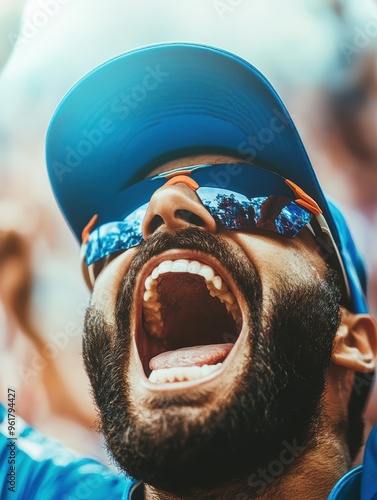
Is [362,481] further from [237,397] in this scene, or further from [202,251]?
[202,251]

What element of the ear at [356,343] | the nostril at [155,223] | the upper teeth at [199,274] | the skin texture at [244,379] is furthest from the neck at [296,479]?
the nostril at [155,223]

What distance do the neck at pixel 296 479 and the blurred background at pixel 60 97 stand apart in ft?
0.55

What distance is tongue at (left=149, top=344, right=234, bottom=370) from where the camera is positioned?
131 cm

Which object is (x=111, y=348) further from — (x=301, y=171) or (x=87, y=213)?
(x=301, y=171)

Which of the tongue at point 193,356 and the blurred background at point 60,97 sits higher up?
the blurred background at point 60,97

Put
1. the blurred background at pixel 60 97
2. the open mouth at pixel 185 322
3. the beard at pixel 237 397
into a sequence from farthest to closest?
the blurred background at pixel 60 97, the open mouth at pixel 185 322, the beard at pixel 237 397

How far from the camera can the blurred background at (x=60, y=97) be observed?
1.51m

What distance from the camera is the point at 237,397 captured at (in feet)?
3.99

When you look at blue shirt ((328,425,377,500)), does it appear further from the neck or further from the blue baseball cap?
the blue baseball cap

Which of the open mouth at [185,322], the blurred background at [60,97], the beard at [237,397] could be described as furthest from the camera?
the blurred background at [60,97]

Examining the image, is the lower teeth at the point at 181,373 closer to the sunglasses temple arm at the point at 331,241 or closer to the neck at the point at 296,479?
the neck at the point at 296,479

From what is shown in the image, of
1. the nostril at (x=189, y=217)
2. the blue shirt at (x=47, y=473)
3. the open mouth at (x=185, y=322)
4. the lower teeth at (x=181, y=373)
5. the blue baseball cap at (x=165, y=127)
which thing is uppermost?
the blue baseball cap at (x=165, y=127)

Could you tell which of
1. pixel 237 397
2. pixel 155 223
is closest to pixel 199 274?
pixel 155 223

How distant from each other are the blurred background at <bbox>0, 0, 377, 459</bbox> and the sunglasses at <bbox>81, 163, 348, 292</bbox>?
198 millimetres
